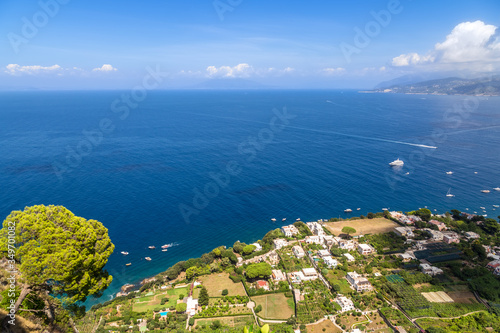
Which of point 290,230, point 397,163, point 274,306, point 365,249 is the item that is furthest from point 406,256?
point 397,163

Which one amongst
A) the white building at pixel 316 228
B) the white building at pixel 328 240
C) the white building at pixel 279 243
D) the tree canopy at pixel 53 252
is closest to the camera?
the tree canopy at pixel 53 252

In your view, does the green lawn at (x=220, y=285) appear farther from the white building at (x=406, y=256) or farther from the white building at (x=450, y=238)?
the white building at (x=450, y=238)

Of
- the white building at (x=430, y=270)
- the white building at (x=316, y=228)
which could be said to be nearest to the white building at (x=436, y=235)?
the white building at (x=430, y=270)

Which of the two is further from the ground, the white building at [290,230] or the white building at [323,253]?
the white building at [290,230]

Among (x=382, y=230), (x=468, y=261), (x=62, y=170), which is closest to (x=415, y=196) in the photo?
(x=382, y=230)

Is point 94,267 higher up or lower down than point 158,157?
higher up

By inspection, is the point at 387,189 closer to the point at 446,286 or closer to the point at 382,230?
the point at 382,230
